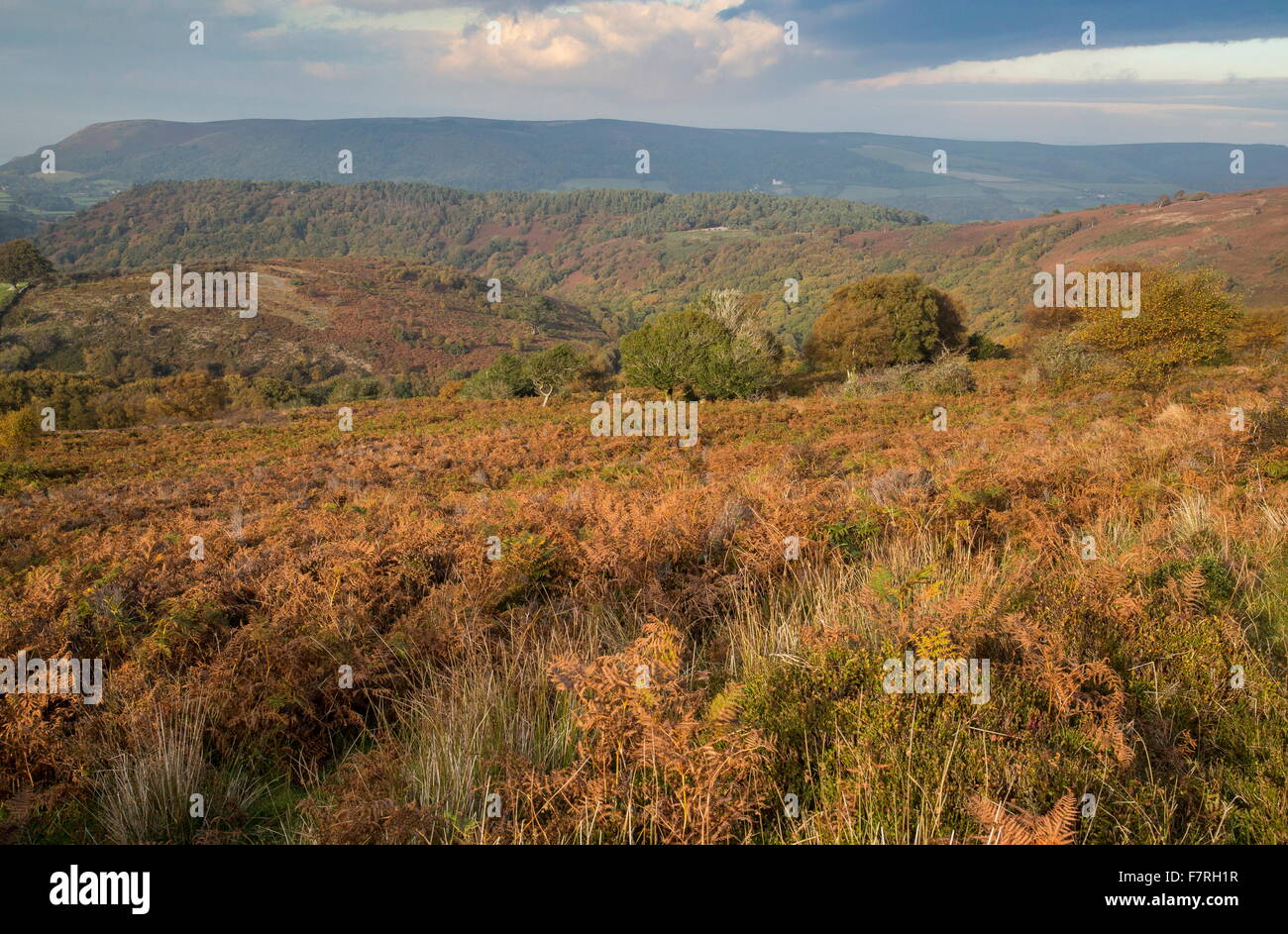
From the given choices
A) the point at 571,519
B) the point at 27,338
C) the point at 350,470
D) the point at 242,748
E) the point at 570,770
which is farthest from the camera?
the point at 27,338

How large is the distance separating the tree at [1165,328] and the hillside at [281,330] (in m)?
87.5

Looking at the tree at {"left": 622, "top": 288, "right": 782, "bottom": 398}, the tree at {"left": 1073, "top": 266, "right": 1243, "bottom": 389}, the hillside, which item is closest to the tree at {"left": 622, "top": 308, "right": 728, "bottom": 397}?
the tree at {"left": 622, "top": 288, "right": 782, "bottom": 398}

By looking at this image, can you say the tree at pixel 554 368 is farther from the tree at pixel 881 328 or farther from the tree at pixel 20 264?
the tree at pixel 20 264

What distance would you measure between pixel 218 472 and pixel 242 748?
17.5 m

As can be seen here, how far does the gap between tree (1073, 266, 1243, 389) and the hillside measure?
287 feet

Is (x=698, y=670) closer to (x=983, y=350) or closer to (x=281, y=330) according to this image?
(x=983, y=350)

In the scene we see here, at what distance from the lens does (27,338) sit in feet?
295

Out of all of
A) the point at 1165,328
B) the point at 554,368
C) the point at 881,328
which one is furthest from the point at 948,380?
the point at 554,368

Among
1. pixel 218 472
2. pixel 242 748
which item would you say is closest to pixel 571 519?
pixel 242 748

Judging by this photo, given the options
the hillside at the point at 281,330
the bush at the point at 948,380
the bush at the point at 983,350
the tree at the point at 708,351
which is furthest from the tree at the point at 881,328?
the hillside at the point at 281,330

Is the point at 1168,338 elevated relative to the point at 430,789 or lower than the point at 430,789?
elevated

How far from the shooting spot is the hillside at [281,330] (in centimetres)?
9012

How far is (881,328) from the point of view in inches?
1523
